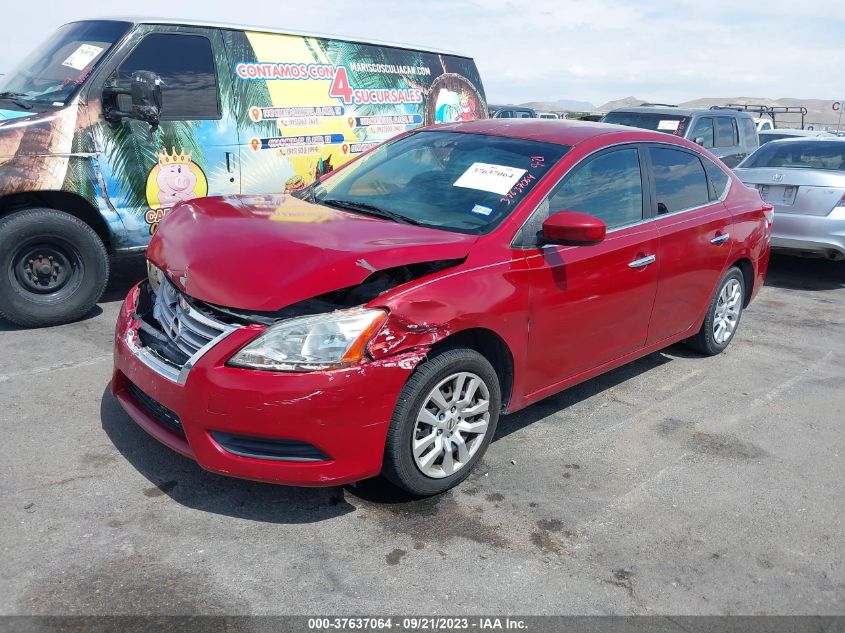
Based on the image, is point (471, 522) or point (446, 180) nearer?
point (471, 522)

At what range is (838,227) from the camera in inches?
304

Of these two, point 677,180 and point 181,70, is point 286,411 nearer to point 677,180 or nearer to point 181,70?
point 677,180

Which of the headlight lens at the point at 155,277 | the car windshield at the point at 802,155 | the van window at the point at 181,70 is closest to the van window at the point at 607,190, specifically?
the headlight lens at the point at 155,277

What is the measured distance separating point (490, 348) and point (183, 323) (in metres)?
1.44

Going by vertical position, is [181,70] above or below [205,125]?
above

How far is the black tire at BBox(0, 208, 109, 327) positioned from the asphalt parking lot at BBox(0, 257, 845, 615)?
2.61 ft

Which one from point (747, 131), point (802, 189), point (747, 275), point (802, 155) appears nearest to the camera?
point (747, 275)

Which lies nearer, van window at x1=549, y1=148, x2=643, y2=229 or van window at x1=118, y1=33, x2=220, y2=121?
van window at x1=549, y1=148, x2=643, y2=229

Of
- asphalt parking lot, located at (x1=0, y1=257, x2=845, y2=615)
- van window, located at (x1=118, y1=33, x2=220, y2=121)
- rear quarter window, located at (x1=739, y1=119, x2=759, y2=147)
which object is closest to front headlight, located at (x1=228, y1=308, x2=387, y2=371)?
asphalt parking lot, located at (x1=0, y1=257, x2=845, y2=615)

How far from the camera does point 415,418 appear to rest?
325cm

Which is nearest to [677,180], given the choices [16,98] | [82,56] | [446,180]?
[446,180]

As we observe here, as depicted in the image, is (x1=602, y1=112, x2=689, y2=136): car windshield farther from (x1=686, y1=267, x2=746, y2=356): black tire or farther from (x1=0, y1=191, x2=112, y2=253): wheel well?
(x1=0, y1=191, x2=112, y2=253): wheel well

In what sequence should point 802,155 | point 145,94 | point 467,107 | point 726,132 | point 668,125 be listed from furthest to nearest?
point 726,132, point 668,125, point 802,155, point 467,107, point 145,94

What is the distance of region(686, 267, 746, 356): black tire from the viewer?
5.39 metres
